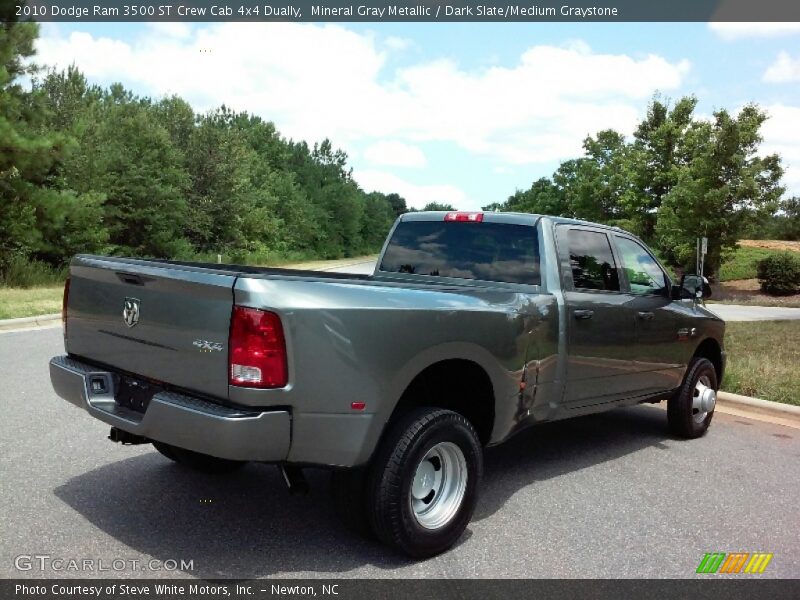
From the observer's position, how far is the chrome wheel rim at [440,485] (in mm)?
3885

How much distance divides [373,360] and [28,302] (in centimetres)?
1578

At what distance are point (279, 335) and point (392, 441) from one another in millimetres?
853

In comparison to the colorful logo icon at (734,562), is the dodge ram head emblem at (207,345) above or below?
above

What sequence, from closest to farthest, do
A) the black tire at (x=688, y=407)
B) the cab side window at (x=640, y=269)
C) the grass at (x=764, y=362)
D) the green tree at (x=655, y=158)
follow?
the cab side window at (x=640, y=269) → the black tire at (x=688, y=407) → the grass at (x=764, y=362) → the green tree at (x=655, y=158)

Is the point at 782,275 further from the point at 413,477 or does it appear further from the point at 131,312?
the point at 131,312

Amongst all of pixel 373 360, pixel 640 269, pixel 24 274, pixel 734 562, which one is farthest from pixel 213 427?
pixel 24 274

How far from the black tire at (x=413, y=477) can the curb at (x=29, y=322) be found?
1230cm

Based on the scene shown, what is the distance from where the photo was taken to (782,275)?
35.0 m

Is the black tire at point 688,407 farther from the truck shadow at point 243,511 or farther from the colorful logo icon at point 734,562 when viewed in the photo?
the colorful logo icon at point 734,562

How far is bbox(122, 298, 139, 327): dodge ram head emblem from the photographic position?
379 cm

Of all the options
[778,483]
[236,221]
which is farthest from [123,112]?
[778,483]

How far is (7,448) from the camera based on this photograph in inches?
217

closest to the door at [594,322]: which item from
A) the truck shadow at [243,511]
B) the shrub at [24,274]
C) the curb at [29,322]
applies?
the truck shadow at [243,511]

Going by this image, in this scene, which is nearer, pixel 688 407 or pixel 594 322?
pixel 594 322
